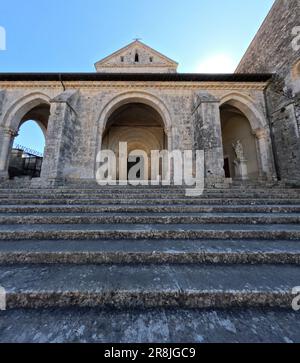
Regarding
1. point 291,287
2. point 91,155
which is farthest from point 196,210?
point 91,155

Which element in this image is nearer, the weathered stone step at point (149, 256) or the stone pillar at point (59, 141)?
the weathered stone step at point (149, 256)

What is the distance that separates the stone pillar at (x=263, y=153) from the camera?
849cm

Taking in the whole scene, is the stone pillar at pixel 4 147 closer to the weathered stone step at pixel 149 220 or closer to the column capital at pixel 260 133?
the weathered stone step at pixel 149 220

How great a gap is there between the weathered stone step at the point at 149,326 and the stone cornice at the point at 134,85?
987cm

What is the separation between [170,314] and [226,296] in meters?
0.43

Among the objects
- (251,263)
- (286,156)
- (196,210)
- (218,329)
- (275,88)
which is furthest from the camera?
(275,88)

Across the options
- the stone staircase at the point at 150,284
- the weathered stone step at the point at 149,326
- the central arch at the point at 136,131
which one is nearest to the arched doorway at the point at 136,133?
the central arch at the point at 136,131

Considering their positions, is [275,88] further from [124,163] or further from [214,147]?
[124,163]

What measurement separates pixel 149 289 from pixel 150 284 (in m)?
0.07

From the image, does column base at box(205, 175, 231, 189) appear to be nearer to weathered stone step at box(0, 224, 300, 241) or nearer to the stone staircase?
the stone staircase

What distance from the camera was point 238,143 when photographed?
10359 mm

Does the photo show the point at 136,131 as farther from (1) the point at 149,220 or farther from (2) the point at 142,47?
(1) the point at 149,220

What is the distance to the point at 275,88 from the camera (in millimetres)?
8242
